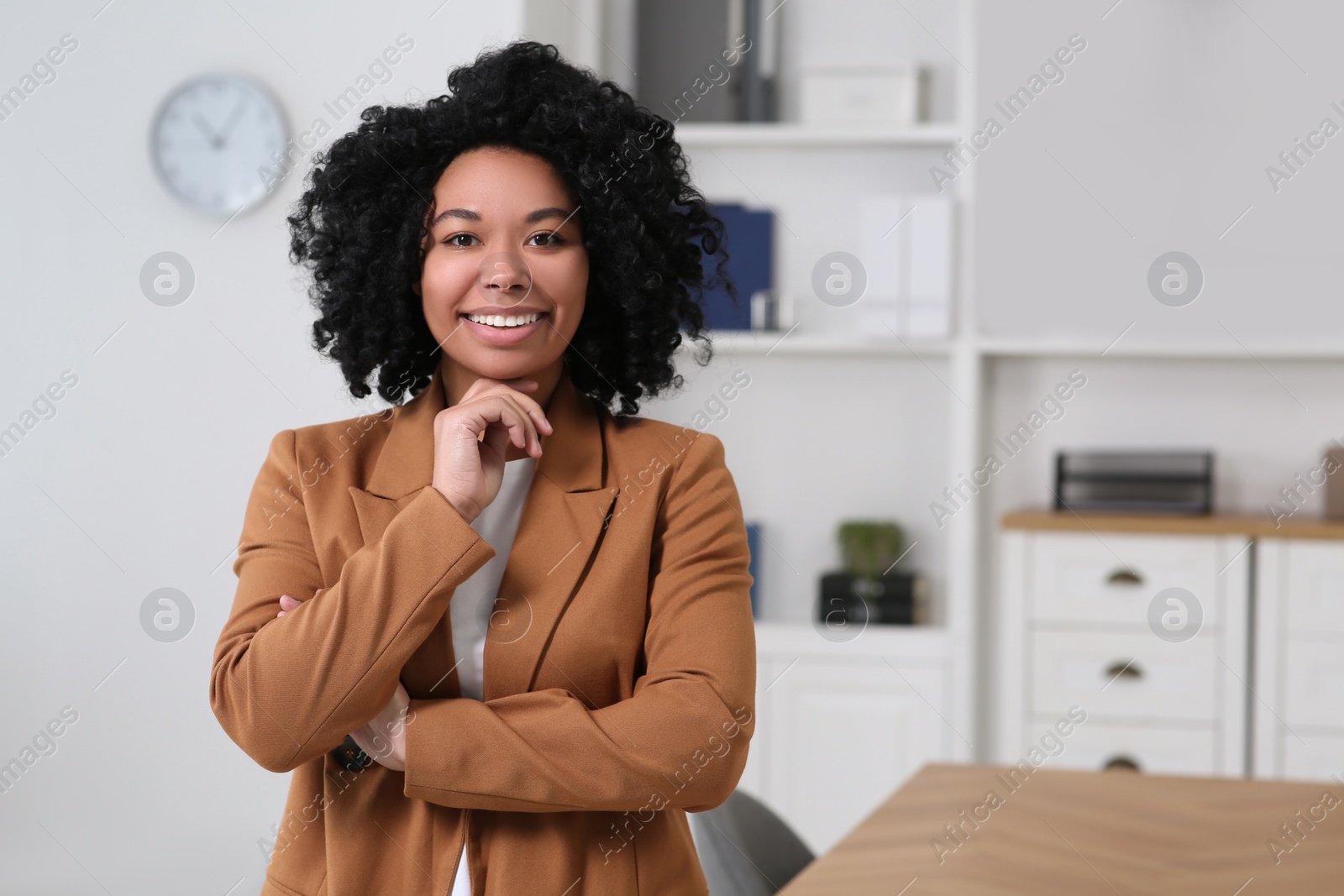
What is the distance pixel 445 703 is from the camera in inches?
43.7

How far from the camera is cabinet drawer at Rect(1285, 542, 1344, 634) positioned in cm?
305

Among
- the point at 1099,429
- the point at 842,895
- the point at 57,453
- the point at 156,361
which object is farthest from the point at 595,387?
the point at 1099,429

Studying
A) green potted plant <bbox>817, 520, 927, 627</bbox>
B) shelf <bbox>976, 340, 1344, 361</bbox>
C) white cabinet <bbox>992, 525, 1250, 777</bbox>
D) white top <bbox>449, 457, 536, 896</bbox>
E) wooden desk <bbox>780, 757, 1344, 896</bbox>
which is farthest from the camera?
green potted plant <bbox>817, 520, 927, 627</bbox>

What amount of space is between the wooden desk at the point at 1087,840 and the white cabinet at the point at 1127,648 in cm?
113

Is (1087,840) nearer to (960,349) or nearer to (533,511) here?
(533,511)

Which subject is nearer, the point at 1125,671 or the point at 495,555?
the point at 495,555

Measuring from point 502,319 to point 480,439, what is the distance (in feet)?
0.36

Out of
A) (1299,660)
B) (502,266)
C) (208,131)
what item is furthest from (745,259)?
(502,266)

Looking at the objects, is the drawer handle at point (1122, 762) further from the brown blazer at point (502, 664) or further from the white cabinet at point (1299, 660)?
the brown blazer at point (502, 664)

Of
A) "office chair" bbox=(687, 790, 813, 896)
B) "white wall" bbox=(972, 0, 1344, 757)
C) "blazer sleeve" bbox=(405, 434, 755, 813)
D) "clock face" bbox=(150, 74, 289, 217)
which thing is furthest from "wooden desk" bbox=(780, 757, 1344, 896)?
"clock face" bbox=(150, 74, 289, 217)

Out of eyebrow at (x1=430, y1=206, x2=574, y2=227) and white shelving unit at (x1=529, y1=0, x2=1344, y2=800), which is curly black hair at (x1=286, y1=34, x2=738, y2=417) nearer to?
eyebrow at (x1=430, y1=206, x2=574, y2=227)

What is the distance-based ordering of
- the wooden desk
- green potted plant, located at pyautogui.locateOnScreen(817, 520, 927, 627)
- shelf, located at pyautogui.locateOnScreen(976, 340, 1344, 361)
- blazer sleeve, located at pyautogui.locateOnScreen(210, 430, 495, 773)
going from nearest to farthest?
1. blazer sleeve, located at pyautogui.locateOnScreen(210, 430, 495, 773)
2. the wooden desk
3. shelf, located at pyautogui.locateOnScreen(976, 340, 1344, 361)
4. green potted plant, located at pyautogui.locateOnScreen(817, 520, 927, 627)

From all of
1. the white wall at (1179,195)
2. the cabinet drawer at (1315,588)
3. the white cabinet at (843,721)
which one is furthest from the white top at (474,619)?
the cabinet drawer at (1315,588)

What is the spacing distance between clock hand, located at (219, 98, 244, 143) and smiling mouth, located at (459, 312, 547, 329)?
2.15m
